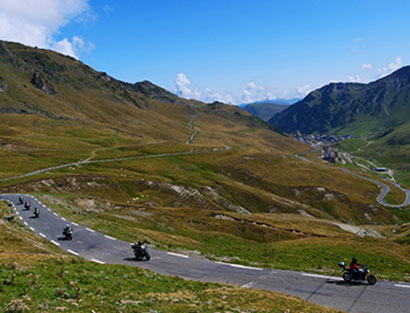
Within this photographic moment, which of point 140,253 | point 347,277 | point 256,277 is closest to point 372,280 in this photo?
point 347,277

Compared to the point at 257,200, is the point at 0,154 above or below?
above

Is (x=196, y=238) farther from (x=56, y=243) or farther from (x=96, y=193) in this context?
(x=96, y=193)

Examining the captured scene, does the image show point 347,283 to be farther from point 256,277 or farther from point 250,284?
point 250,284

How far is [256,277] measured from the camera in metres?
26.8

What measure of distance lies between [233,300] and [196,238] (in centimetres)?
2717

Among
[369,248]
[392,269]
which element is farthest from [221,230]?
[392,269]

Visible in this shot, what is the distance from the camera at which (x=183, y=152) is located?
186 metres

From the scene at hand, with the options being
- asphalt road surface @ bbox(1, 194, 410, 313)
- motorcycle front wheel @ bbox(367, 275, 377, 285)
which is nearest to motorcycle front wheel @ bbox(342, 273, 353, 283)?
asphalt road surface @ bbox(1, 194, 410, 313)

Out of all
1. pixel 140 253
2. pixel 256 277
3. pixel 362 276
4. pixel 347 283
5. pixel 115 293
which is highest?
pixel 115 293

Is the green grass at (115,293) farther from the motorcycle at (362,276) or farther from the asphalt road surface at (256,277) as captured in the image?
the motorcycle at (362,276)

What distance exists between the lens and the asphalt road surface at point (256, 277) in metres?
21.9

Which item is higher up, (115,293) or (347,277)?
(115,293)

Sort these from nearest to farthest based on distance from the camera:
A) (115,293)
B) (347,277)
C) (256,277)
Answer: (115,293)
(347,277)
(256,277)

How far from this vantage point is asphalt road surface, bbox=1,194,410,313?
21875mm
